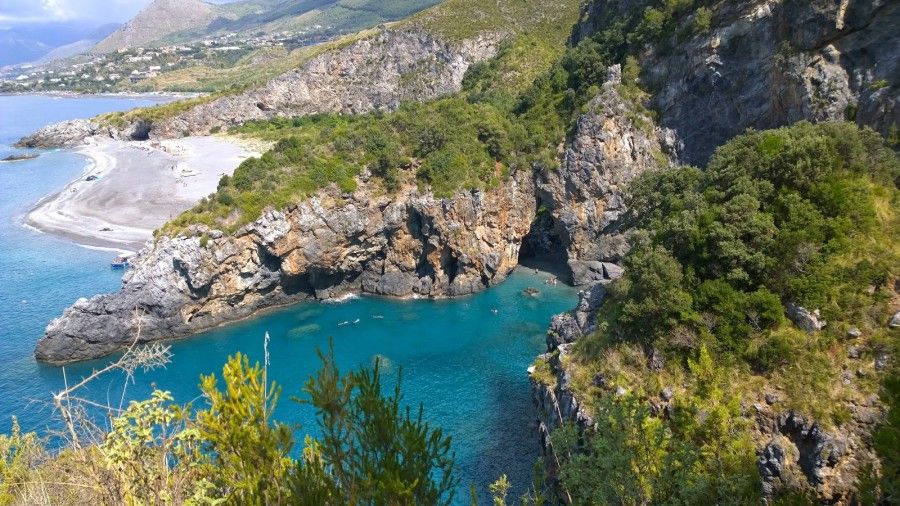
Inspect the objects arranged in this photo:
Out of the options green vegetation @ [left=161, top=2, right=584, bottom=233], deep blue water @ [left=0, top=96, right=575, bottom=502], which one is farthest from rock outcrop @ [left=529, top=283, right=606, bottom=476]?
green vegetation @ [left=161, top=2, right=584, bottom=233]

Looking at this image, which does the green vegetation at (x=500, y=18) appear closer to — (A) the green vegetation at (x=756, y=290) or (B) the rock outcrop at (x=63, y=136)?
(A) the green vegetation at (x=756, y=290)

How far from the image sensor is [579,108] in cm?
4700

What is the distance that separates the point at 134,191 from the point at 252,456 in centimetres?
7398

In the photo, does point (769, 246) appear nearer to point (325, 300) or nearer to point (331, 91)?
point (325, 300)

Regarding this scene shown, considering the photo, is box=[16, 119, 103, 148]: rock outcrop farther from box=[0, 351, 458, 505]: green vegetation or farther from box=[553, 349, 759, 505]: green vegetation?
box=[553, 349, 759, 505]: green vegetation

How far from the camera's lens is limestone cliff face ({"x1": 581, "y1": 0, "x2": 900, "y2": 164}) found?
108 ft

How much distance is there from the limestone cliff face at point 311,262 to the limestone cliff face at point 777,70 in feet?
47.4

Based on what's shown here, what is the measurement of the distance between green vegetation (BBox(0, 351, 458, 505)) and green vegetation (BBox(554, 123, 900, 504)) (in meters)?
7.86

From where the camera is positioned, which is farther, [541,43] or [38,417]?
[541,43]

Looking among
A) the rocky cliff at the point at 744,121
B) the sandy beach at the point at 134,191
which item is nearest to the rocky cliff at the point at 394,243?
the rocky cliff at the point at 744,121

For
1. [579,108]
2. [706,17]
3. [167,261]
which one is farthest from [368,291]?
[706,17]

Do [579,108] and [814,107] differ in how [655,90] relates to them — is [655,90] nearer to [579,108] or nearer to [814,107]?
[579,108]

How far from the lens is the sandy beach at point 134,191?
61.0 meters

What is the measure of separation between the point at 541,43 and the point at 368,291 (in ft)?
146
